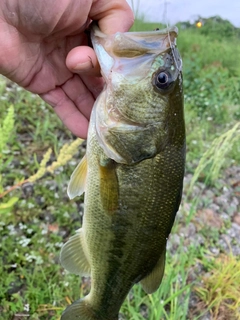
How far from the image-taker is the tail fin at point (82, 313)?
5.86 feet

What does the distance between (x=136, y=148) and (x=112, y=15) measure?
1.79ft

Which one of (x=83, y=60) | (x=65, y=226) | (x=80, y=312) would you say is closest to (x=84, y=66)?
(x=83, y=60)

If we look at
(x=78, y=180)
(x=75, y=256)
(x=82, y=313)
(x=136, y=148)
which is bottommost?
(x=82, y=313)

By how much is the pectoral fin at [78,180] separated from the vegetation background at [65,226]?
0.46m

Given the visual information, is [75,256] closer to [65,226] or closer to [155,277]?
[155,277]

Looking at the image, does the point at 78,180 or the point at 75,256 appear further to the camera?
the point at 75,256

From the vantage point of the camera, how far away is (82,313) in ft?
5.92

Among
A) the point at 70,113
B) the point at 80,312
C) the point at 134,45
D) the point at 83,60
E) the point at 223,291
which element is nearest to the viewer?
the point at 134,45

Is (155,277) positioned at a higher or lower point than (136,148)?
lower

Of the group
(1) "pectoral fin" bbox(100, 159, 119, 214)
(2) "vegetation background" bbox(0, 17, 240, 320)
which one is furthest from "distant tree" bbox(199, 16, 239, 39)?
(1) "pectoral fin" bbox(100, 159, 119, 214)

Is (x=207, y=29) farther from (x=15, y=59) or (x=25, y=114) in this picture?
(x=15, y=59)

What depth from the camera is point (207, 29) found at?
7672 millimetres

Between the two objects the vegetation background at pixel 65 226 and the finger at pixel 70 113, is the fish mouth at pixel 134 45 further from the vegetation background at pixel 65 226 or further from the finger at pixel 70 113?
the vegetation background at pixel 65 226

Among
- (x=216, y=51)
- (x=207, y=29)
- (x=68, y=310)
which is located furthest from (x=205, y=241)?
(x=207, y=29)
